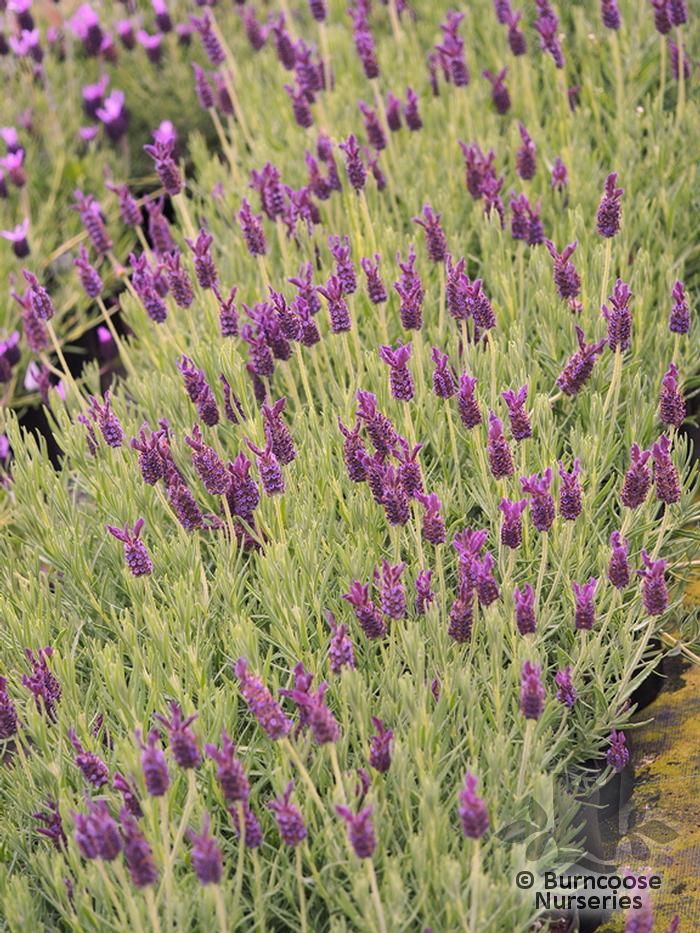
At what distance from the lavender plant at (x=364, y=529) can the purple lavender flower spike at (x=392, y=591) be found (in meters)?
0.01

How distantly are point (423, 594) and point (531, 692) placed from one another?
337 millimetres

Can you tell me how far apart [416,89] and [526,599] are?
255 cm

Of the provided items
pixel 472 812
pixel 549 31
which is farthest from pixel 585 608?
pixel 549 31

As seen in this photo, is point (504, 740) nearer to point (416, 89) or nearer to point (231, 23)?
point (416, 89)

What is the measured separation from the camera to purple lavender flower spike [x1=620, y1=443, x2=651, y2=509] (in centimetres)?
206

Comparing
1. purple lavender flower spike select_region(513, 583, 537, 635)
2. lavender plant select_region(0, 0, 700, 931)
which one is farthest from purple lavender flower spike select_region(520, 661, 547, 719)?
purple lavender flower spike select_region(513, 583, 537, 635)

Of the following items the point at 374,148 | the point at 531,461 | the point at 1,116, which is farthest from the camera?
the point at 1,116

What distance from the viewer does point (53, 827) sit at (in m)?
1.89

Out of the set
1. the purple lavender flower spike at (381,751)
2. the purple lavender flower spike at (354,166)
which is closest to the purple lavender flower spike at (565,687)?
the purple lavender flower spike at (381,751)

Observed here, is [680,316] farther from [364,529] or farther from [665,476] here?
[364,529]

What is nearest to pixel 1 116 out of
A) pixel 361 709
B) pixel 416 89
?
pixel 416 89

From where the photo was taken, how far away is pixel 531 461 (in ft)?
8.23

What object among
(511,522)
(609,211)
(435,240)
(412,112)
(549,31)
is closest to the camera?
(511,522)

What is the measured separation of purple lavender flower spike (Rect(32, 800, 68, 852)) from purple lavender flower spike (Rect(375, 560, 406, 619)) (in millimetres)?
535
